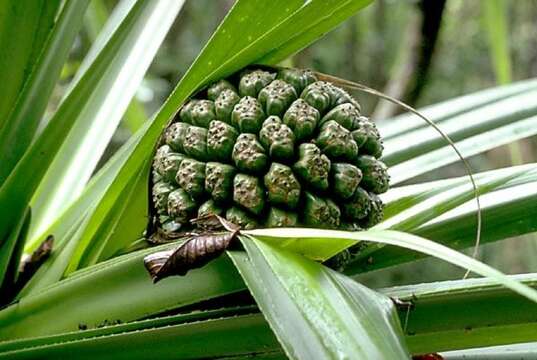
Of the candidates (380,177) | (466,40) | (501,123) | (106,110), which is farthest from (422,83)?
(466,40)

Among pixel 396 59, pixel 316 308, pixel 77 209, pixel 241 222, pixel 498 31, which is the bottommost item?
pixel 316 308

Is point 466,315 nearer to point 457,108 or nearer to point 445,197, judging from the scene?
point 445,197

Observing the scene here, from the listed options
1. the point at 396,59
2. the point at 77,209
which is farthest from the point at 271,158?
the point at 396,59

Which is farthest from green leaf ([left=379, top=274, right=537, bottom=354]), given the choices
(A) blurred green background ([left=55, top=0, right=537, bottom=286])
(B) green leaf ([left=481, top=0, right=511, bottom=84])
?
(A) blurred green background ([left=55, top=0, right=537, bottom=286])

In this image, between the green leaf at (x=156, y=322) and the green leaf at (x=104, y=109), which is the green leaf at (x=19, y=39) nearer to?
the green leaf at (x=104, y=109)

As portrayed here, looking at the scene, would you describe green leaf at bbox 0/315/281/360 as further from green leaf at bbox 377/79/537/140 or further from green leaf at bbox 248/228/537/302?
green leaf at bbox 377/79/537/140

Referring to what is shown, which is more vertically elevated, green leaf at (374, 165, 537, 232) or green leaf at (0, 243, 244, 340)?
green leaf at (374, 165, 537, 232)

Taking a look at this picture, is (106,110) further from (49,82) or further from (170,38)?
(170,38)
